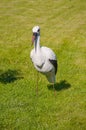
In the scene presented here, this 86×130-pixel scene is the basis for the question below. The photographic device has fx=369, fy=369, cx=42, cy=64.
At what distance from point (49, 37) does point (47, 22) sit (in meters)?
2.87

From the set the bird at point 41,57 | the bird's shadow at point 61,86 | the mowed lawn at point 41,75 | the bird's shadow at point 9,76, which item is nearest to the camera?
the mowed lawn at point 41,75

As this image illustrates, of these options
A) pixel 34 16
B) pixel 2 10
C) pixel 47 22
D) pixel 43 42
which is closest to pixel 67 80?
pixel 43 42

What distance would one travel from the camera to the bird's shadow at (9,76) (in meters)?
12.6

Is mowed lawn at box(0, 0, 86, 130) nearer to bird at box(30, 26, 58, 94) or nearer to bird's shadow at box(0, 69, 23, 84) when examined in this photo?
bird's shadow at box(0, 69, 23, 84)

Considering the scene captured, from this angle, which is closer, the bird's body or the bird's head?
the bird's head

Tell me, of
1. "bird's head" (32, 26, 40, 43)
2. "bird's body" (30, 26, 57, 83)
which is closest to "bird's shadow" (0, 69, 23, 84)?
"bird's body" (30, 26, 57, 83)

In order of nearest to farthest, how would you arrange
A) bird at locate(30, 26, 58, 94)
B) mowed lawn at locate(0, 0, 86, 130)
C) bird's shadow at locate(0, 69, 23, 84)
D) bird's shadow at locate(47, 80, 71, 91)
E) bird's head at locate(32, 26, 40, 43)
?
mowed lawn at locate(0, 0, 86, 130) → bird's head at locate(32, 26, 40, 43) → bird at locate(30, 26, 58, 94) → bird's shadow at locate(47, 80, 71, 91) → bird's shadow at locate(0, 69, 23, 84)

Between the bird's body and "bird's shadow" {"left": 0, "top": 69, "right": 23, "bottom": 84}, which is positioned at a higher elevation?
the bird's body

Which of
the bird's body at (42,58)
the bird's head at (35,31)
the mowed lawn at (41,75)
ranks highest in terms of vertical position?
the bird's head at (35,31)

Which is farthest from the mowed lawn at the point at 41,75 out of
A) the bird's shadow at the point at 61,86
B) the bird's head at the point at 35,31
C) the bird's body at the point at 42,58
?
the bird's head at the point at 35,31

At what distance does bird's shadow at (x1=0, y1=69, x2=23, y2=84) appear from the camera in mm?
12591

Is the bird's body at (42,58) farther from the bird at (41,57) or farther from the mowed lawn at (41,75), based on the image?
the mowed lawn at (41,75)

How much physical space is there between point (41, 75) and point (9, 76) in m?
1.16

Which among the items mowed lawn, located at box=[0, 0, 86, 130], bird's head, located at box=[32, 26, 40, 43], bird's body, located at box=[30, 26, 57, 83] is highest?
bird's head, located at box=[32, 26, 40, 43]
